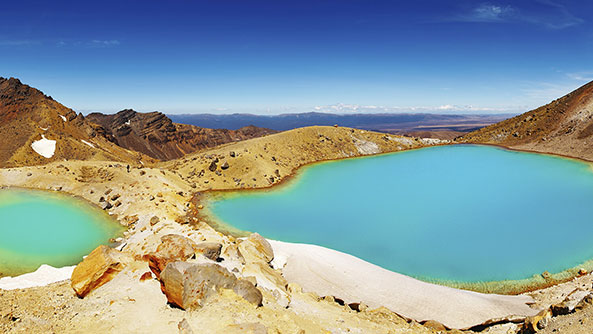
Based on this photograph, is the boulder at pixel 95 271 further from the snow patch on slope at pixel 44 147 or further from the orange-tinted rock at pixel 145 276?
the snow patch on slope at pixel 44 147

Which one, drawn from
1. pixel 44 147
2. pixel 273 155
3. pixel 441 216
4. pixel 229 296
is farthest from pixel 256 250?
pixel 44 147

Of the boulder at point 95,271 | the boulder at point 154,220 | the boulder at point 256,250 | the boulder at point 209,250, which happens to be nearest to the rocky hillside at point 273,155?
the boulder at point 154,220

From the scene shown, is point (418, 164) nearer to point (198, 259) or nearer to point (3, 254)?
point (198, 259)

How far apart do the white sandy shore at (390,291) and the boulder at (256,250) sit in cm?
72

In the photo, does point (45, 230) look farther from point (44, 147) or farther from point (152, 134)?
point (152, 134)

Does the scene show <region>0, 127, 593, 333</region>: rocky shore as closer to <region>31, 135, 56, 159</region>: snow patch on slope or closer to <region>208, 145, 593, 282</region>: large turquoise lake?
<region>208, 145, 593, 282</region>: large turquoise lake

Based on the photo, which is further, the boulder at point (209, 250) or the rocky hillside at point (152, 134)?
the rocky hillside at point (152, 134)

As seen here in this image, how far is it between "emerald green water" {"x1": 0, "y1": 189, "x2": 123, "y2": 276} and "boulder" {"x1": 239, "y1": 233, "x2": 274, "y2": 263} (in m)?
11.6

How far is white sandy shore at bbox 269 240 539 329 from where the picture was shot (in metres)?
15.0

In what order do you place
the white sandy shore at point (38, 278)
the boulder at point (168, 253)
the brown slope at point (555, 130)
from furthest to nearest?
the brown slope at point (555, 130) → the white sandy shore at point (38, 278) → the boulder at point (168, 253)

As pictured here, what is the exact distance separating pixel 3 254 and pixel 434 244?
3041 centimetres

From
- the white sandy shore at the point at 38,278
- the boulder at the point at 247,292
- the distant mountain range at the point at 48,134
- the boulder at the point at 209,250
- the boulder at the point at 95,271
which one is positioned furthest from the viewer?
the distant mountain range at the point at 48,134

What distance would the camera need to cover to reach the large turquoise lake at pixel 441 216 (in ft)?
66.8

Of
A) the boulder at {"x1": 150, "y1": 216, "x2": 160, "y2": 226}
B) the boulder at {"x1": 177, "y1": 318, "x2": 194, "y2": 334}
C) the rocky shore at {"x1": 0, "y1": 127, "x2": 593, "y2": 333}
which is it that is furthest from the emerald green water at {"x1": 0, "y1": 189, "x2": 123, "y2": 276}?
the boulder at {"x1": 177, "y1": 318, "x2": 194, "y2": 334}
